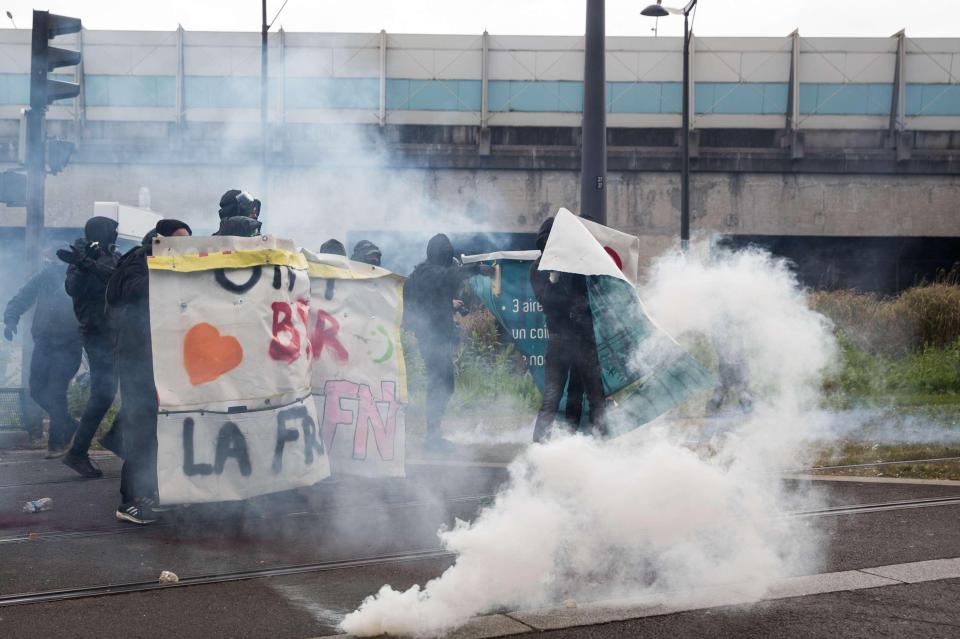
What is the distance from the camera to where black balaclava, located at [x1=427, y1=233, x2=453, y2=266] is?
26.6ft

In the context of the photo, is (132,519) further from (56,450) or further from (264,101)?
(264,101)

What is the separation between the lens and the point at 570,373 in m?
6.51

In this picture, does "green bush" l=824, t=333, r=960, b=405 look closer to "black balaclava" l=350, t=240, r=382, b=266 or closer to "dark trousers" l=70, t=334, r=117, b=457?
"black balaclava" l=350, t=240, r=382, b=266

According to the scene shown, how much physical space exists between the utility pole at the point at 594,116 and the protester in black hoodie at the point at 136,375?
4014 mm

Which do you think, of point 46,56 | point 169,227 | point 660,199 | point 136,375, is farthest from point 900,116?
point 136,375

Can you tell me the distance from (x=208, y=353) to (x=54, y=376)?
11.6ft

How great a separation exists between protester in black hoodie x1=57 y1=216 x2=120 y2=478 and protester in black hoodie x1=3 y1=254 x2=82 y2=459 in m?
1.11

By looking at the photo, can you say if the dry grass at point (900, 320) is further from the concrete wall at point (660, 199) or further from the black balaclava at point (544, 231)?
the concrete wall at point (660, 199)

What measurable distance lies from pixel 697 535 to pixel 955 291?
434 inches

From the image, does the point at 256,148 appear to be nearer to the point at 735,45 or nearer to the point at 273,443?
the point at 735,45

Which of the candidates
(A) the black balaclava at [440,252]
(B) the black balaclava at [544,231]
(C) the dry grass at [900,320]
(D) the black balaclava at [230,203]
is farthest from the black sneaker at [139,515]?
(C) the dry grass at [900,320]

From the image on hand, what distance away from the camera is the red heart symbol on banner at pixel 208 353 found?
513cm

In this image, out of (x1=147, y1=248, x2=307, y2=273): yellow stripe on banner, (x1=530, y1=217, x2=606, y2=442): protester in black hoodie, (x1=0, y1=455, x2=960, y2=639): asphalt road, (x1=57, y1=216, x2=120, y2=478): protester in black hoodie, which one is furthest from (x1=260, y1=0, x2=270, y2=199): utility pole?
(x1=147, y1=248, x2=307, y2=273): yellow stripe on banner

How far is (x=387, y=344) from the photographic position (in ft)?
20.0
